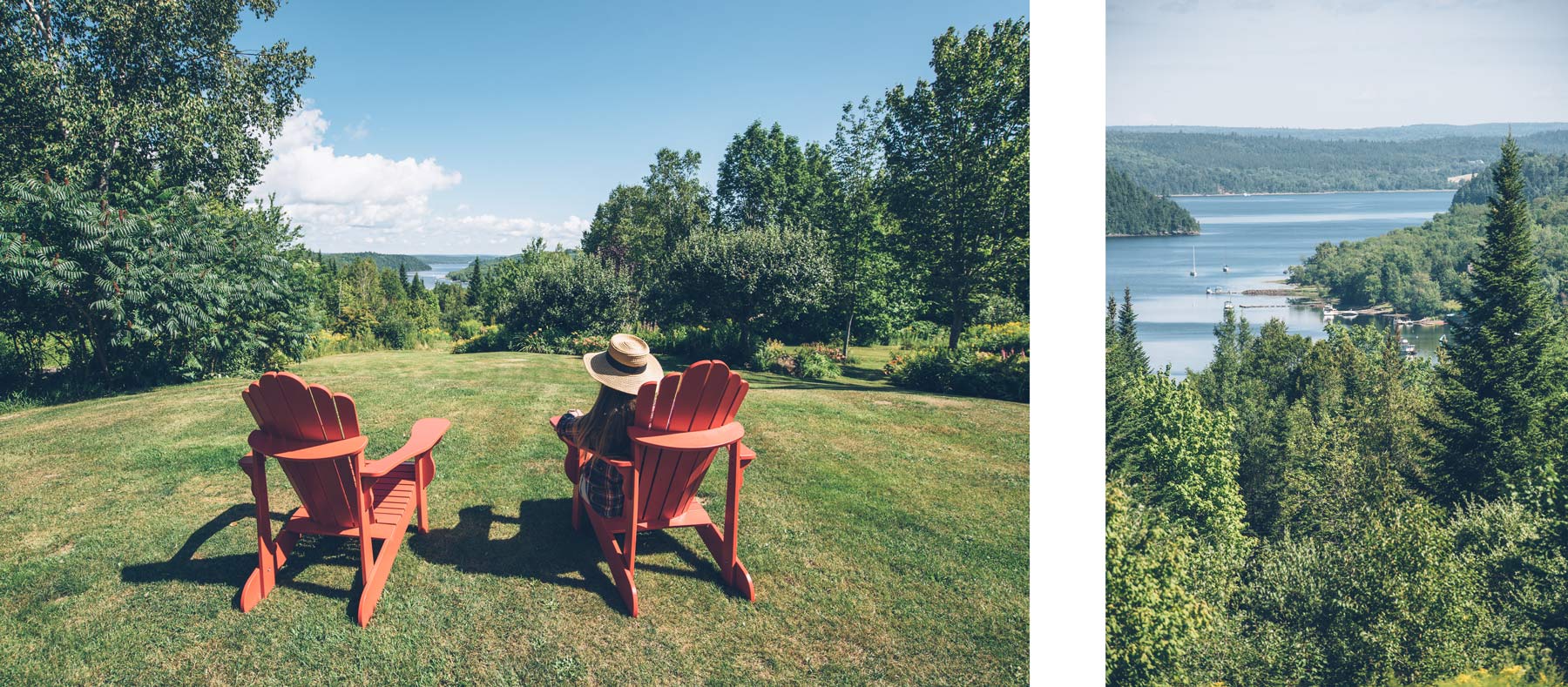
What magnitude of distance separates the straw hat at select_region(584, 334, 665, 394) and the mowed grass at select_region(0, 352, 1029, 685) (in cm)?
93

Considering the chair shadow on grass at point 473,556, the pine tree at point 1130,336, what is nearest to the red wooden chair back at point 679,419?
the chair shadow on grass at point 473,556

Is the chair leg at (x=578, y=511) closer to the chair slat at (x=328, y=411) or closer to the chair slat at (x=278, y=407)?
the chair slat at (x=328, y=411)

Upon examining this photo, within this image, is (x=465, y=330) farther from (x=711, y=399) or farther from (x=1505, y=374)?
(x=1505, y=374)

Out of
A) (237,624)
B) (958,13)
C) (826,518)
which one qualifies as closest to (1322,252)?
(958,13)

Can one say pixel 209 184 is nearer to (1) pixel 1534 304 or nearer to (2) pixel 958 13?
(2) pixel 958 13

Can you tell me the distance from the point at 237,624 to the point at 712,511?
2134 mm

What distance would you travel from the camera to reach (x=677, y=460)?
280 centimetres

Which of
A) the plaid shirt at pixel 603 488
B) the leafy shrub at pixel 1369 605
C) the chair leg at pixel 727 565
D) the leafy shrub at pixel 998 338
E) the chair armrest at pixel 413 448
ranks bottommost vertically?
the leafy shrub at pixel 1369 605

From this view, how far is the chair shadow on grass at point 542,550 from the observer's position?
3014 millimetres

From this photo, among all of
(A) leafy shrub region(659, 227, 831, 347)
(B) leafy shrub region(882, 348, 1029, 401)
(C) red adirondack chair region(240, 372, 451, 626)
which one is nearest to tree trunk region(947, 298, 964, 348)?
(B) leafy shrub region(882, 348, 1029, 401)

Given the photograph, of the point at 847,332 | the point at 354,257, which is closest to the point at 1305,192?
the point at 847,332

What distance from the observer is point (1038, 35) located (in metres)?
3.54

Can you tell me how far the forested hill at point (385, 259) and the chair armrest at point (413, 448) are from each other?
3.06 m

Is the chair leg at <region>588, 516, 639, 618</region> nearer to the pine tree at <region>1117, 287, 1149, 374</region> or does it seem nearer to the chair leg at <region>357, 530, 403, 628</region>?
the chair leg at <region>357, 530, 403, 628</region>
